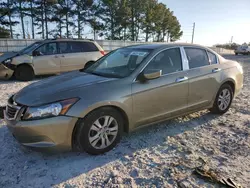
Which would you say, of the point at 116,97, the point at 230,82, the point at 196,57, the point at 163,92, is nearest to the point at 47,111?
the point at 116,97

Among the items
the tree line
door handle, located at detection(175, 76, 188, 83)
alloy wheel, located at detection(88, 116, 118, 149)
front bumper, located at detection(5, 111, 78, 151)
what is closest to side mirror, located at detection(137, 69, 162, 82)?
door handle, located at detection(175, 76, 188, 83)

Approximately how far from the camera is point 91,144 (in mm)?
3061

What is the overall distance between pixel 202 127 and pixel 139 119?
4.82ft

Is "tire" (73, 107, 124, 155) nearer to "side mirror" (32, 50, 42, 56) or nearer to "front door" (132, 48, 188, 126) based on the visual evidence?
"front door" (132, 48, 188, 126)

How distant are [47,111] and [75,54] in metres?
6.92

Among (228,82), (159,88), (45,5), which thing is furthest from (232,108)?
(45,5)

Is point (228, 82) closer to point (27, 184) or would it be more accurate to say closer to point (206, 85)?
point (206, 85)

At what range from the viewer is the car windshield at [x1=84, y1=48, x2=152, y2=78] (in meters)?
3.61

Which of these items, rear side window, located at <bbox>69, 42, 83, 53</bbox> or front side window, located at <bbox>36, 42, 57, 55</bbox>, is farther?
rear side window, located at <bbox>69, 42, 83, 53</bbox>

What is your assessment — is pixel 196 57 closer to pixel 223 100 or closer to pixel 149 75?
pixel 223 100

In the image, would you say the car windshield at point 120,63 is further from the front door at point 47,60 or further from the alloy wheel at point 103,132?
the front door at point 47,60

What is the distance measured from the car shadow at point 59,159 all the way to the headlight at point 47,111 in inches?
26.4

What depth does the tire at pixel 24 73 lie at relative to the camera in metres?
8.33

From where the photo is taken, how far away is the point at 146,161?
3.04 m
